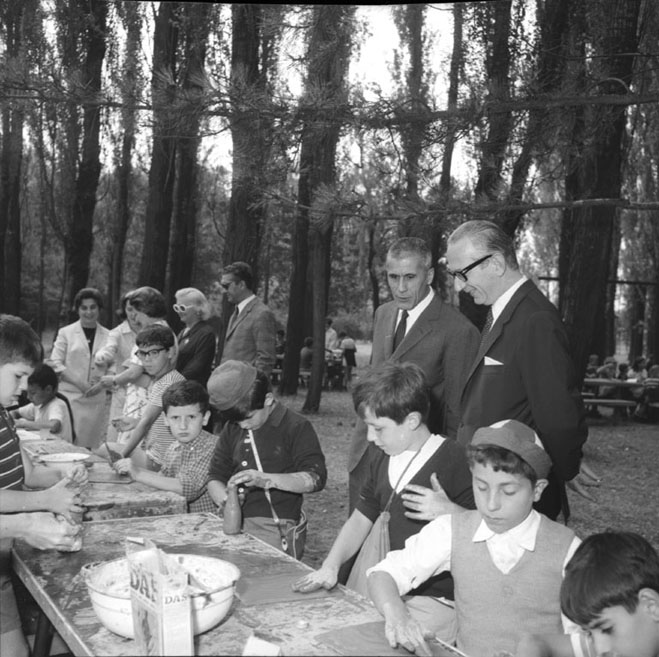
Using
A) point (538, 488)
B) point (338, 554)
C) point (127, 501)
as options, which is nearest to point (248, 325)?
point (127, 501)

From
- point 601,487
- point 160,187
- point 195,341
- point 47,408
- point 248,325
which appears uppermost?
point 160,187

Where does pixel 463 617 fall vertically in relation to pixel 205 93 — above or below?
below

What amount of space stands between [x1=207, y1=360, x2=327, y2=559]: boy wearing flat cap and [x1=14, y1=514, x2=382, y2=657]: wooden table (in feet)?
1.38

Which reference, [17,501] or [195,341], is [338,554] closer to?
[17,501]

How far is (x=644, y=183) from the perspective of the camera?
67.9 ft

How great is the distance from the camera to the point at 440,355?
154 inches

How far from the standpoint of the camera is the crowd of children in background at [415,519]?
2.07m

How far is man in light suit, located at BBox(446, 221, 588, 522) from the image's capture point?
286cm

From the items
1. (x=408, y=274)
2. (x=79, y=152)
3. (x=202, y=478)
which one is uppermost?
(x=79, y=152)

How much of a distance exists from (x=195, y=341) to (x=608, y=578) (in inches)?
168

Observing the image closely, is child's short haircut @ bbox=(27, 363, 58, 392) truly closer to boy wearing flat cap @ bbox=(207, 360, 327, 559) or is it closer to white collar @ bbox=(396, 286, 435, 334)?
boy wearing flat cap @ bbox=(207, 360, 327, 559)

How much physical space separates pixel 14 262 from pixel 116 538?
767 inches

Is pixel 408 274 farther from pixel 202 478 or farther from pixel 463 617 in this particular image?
pixel 463 617

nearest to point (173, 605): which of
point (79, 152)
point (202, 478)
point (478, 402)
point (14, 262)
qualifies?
point (478, 402)
